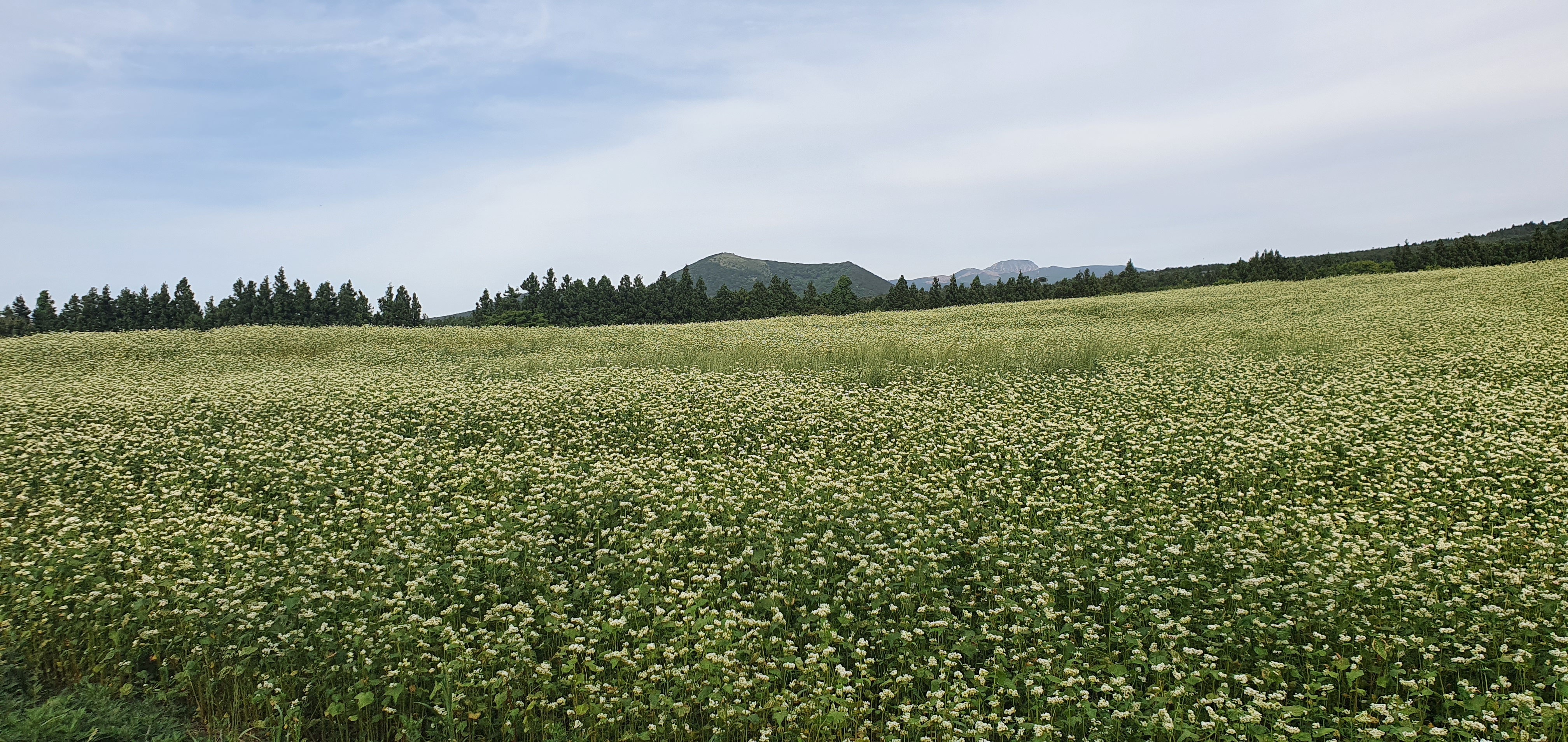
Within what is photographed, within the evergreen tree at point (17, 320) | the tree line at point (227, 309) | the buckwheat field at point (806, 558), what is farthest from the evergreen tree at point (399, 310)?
the buckwheat field at point (806, 558)

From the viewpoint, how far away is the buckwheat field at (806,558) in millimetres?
5926

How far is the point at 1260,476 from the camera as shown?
995 centimetres

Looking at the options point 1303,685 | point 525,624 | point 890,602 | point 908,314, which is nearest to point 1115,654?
point 1303,685

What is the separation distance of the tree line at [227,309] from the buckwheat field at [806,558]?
68352 mm

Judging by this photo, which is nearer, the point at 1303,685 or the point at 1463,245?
the point at 1303,685

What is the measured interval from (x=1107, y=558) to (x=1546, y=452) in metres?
7.14

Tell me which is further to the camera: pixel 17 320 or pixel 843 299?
pixel 843 299

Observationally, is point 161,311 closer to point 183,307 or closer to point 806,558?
point 183,307

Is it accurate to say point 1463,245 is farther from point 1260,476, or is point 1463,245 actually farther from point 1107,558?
point 1107,558

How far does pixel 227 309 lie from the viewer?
76188mm

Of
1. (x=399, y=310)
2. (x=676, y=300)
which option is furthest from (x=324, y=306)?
(x=676, y=300)

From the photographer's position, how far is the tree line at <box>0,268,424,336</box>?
7281 centimetres

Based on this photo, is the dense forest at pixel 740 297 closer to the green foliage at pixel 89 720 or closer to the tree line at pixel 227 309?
the tree line at pixel 227 309

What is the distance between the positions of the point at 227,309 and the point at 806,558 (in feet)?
288
